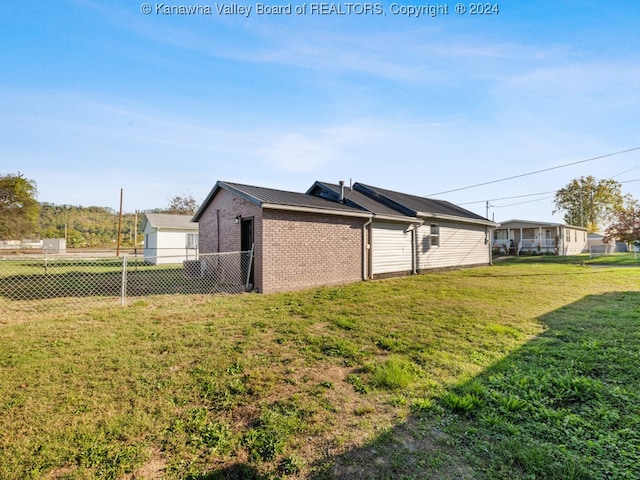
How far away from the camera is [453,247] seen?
15906mm

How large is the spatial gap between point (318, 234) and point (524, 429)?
7870mm

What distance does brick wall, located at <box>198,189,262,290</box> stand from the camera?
888cm

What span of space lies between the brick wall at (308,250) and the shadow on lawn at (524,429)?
6.31 meters

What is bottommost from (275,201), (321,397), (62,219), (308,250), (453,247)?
(321,397)

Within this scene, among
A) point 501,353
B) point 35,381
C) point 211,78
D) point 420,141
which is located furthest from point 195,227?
point 501,353

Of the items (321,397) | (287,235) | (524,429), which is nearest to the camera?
(524,429)

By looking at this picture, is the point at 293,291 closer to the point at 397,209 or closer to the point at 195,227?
the point at 397,209

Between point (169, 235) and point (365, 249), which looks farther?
point (169, 235)

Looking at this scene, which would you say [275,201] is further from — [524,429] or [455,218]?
[455,218]

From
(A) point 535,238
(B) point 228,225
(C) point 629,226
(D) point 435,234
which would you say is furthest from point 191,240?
(C) point 629,226

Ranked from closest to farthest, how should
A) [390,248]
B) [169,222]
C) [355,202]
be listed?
[355,202], [390,248], [169,222]

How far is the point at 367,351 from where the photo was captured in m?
4.16

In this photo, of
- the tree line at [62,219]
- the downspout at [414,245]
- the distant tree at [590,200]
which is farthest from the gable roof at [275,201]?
the distant tree at [590,200]

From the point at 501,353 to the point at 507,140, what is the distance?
1470 cm
